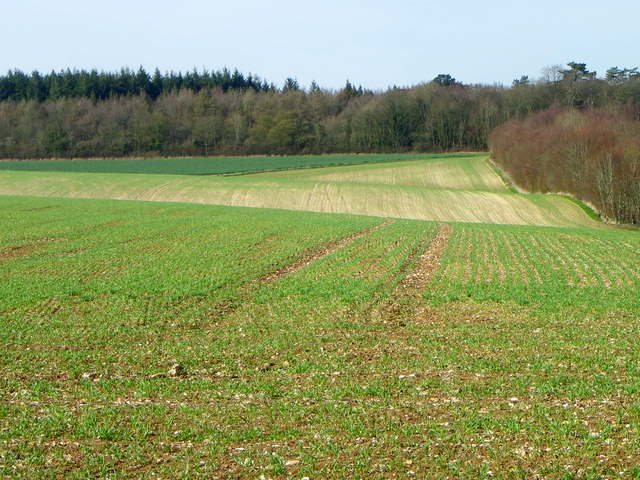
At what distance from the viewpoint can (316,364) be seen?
44.1ft

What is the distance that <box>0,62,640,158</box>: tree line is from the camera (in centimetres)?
12269

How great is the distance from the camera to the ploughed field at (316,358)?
8633mm

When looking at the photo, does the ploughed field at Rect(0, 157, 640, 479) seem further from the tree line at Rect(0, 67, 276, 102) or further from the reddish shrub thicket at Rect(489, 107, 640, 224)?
the tree line at Rect(0, 67, 276, 102)

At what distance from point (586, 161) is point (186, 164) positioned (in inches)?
2428

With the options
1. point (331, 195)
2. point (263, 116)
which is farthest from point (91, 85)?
point (331, 195)

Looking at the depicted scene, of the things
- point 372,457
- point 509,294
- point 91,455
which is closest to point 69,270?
point 509,294

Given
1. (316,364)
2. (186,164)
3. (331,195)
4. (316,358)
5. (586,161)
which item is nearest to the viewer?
(316,364)

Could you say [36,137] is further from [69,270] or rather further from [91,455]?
[91,455]

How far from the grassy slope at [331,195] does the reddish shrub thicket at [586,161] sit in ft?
7.91

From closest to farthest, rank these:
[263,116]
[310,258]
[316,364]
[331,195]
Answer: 1. [316,364]
2. [310,258]
3. [331,195]
4. [263,116]

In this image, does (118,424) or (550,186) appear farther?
(550,186)

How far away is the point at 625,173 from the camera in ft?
182

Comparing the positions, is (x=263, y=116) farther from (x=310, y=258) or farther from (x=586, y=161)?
(x=310, y=258)

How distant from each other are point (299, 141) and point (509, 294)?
368 ft
